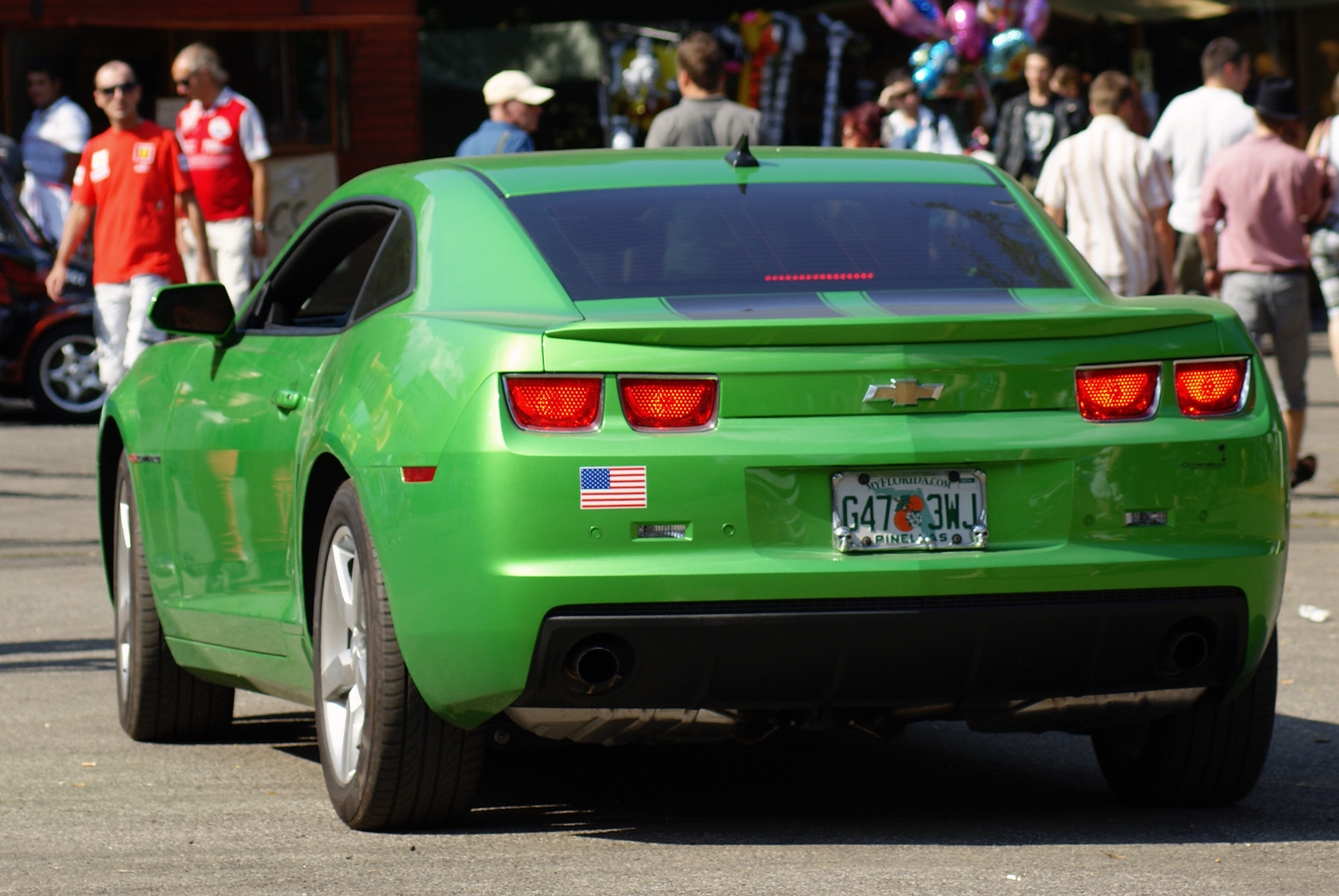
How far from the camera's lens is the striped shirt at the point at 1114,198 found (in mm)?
11570

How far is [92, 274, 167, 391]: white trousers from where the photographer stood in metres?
12.7

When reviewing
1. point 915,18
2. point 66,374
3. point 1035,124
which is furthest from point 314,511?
point 915,18

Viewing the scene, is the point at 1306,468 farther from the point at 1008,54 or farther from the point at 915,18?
the point at 915,18

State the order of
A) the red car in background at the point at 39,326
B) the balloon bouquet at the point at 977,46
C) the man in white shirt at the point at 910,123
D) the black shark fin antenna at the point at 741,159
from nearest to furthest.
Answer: the black shark fin antenna at the point at 741,159 < the red car in background at the point at 39,326 < the man in white shirt at the point at 910,123 < the balloon bouquet at the point at 977,46

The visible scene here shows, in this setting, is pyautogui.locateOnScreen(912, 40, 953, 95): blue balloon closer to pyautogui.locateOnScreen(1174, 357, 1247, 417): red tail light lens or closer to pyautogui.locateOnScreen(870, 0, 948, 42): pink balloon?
pyautogui.locateOnScreen(870, 0, 948, 42): pink balloon

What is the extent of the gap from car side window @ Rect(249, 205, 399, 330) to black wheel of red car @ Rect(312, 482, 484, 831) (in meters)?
0.96

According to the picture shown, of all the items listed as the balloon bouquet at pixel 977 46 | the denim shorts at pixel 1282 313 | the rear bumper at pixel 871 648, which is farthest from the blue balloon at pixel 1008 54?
the rear bumper at pixel 871 648

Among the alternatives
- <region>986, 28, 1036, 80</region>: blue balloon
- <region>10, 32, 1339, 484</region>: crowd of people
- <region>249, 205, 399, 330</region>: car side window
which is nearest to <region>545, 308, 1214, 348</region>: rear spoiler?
<region>249, 205, 399, 330</region>: car side window

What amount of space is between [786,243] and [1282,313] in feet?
22.7

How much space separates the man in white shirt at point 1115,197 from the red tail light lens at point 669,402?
24.3ft

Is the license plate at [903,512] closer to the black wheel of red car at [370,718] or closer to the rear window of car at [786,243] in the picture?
the rear window of car at [786,243]

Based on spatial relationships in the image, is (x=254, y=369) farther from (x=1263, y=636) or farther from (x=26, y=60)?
(x=26, y=60)

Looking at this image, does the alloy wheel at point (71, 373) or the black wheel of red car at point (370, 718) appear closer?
the black wheel of red car at point (370, 718)

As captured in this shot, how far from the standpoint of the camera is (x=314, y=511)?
5211 mm
